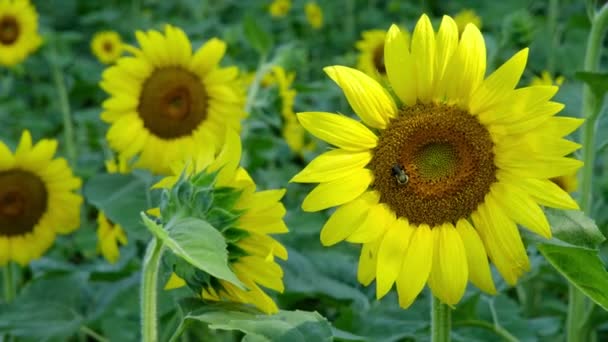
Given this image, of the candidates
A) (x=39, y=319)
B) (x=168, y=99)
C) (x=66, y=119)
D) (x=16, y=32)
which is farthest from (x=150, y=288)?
(x=16, y=32)

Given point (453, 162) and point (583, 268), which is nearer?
point (583, 268)

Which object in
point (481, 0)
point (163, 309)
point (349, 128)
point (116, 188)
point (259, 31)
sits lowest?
point (163, 309)

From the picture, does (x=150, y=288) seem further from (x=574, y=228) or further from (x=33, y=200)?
(x=33, y=200)

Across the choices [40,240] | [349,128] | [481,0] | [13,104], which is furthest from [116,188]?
[481,0]

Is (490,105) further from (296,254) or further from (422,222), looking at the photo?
(296,254)

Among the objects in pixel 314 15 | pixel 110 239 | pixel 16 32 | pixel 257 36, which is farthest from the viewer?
pixel 314 15

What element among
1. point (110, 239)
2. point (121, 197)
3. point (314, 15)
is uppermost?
point (314, 15)

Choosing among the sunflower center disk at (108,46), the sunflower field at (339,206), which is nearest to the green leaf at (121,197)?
the sunflower field at (339,206)
